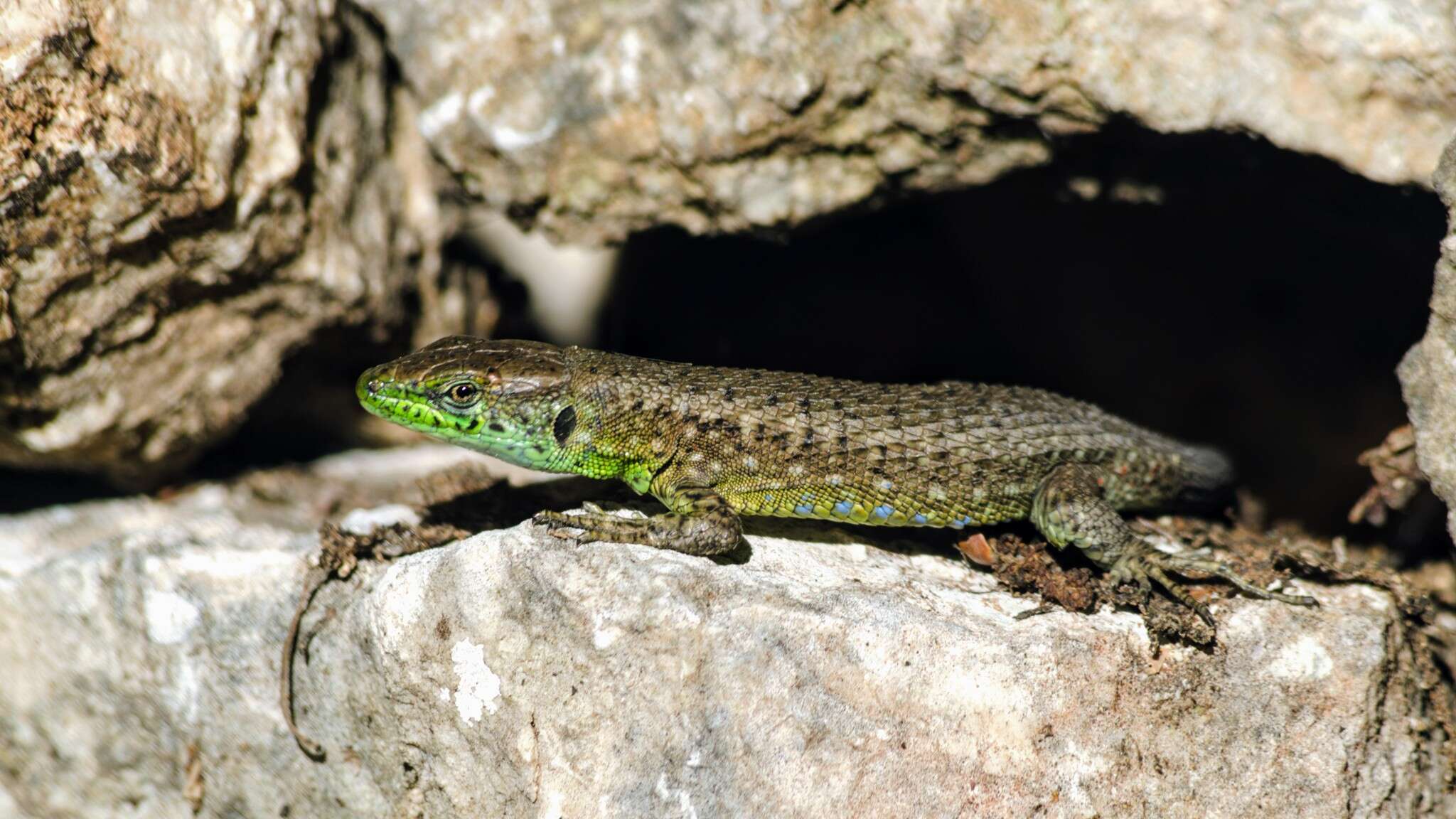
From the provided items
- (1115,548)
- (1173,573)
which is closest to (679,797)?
(1115,548)

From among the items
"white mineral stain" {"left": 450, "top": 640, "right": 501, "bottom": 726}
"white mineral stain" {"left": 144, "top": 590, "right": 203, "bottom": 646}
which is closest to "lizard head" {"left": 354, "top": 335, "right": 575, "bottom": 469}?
"white mineral stain" {"left": 450, "top": 640, "right": 501, "bottom": 726}

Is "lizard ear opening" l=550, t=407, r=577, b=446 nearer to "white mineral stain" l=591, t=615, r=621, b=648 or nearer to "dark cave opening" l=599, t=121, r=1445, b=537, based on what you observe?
"white mineral stain" l=591, t=615, r=621, b=648

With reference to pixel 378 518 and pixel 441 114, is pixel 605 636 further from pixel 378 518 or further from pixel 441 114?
pixel 441 114

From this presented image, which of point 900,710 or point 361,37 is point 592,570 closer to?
point 900,710

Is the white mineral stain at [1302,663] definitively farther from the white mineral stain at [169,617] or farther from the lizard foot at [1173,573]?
the white mineral stain at [169,617]

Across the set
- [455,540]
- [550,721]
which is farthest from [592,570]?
[455,540]

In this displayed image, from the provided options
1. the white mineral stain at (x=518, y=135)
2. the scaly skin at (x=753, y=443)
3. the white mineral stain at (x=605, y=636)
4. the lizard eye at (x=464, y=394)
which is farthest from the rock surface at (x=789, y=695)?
the white mineral stain at (x=518, y=135)
